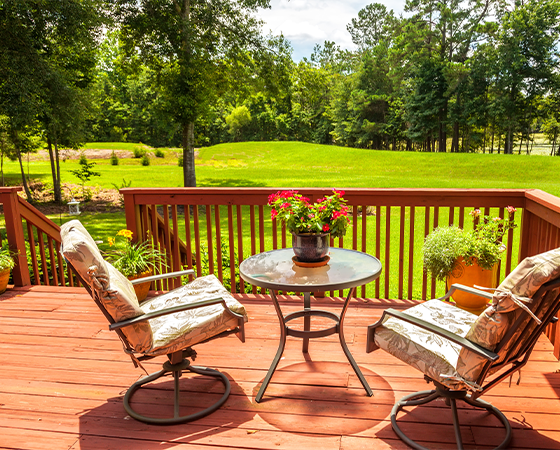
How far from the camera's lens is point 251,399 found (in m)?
2.29

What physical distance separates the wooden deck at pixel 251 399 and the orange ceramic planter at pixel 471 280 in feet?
1.63

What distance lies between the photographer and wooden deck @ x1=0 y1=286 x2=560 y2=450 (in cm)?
196

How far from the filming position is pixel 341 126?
35.6 meters

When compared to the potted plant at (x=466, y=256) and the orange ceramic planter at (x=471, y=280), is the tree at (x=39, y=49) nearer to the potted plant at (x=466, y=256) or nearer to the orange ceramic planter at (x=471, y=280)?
the potted plant at (x=466, y=256)

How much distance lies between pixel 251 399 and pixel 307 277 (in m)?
0.73

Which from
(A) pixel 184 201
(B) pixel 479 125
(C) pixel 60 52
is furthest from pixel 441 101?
(A) pixel 184 201

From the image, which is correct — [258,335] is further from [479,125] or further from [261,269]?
[479,125]

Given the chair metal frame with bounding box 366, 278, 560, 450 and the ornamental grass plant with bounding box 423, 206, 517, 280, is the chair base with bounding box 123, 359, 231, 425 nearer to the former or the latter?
the chair metal frame with bounding box 366, 278, 560, 450

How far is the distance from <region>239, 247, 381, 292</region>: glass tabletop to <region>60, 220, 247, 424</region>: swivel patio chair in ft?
0.72

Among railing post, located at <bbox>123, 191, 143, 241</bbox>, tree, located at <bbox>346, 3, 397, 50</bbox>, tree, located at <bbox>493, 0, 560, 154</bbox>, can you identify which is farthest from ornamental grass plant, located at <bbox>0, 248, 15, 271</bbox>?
tree, located at <bbox>346, 3, 397, 50</bbox>

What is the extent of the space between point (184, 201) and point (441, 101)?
29.0m

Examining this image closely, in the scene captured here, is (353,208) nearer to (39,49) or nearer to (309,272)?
(309,272)

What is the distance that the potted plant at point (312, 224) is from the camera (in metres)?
2.44

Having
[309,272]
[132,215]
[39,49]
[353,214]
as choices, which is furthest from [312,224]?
[39,49]
